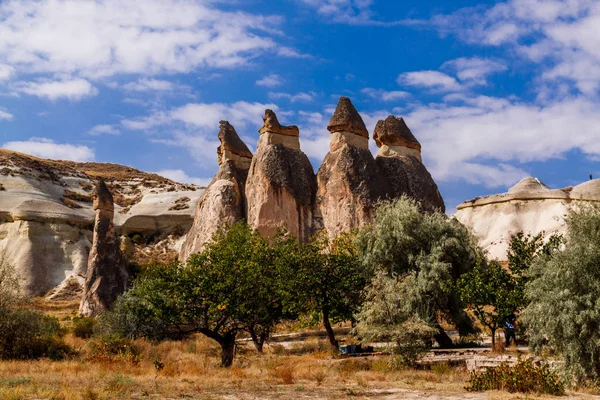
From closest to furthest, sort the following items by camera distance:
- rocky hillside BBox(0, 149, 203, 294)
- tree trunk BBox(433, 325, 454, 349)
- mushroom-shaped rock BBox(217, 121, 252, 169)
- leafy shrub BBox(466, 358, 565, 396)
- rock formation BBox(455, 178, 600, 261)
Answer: leafy shrub BBox(466, 358, 565, 396)
tree trunk BBox(433, 325, 454, 349)
mushroom-shaped rock BBox(217, 121, 252, 169)
rocky hillside BBox(0, 149, 203, 294)
rock formation BBox(455, 178, 600, 261)

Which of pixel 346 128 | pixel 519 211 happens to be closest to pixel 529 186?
pixel 519 211

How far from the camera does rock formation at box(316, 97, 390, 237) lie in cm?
2980

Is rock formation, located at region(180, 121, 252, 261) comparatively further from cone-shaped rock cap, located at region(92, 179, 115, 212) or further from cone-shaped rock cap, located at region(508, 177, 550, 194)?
cone-shaped rock cap, located at region(508, 177, 550, 194)

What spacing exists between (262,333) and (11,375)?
8.73 meters

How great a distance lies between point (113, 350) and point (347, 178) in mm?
13951

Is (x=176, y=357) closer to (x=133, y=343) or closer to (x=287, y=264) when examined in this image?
(x=133, y=343)

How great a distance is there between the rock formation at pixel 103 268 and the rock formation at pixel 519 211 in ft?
87.0

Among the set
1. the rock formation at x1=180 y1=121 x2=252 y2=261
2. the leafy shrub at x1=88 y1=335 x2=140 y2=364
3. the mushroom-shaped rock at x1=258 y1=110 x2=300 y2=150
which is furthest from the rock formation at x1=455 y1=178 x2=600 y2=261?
the leafy shrub at x1=88 y1=335 x2=140 y2=364

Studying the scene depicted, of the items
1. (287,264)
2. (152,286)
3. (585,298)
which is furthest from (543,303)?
(152,286)

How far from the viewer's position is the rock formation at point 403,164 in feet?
103

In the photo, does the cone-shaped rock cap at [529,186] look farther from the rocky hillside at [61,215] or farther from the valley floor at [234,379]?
the valley floor at [234,379]

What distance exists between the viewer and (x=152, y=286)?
20.4 m

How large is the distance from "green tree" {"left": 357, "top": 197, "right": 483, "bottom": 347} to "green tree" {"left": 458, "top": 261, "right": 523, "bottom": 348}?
0.96 meters

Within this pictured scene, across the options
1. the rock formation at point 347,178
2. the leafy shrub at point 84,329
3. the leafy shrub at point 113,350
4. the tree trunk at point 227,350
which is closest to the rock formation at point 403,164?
the rock formation at point 347,178
